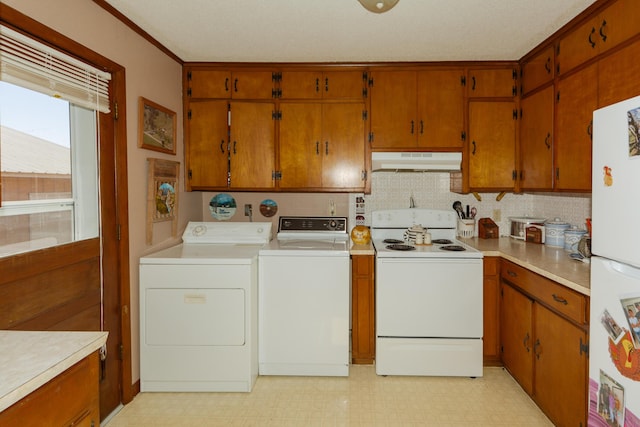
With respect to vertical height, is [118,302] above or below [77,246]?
below

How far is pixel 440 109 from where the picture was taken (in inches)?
127

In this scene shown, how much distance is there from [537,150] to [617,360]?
188cm

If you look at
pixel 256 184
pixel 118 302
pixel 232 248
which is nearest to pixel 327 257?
pixel 232 248

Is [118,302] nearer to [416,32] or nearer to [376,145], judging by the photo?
[376,145]

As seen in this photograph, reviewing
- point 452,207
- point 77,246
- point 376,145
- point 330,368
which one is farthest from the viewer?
point 452,207

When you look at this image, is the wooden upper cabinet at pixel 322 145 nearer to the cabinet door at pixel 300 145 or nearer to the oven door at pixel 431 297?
the cabinet door at pixel 300 145

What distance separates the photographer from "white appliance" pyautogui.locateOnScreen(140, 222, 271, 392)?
2568 millimetres

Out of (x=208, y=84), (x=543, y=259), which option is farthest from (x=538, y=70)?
(x=208, y=84)

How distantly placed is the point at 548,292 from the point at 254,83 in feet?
8.54

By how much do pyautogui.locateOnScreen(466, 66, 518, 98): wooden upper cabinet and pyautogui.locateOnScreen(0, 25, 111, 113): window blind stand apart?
266cm

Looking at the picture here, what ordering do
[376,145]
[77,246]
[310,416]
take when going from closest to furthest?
1. [77,246]
2. [310,416]
3. [376,145]

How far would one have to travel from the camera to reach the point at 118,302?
8.03 feet

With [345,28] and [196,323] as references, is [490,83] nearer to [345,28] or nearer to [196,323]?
[345,28]

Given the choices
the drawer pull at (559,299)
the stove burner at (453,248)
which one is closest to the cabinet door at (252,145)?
the stove burner at (453,248)
